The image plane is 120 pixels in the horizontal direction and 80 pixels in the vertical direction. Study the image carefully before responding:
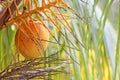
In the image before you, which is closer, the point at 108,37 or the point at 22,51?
the point at 22,51

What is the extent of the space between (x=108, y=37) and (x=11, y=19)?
1.44ft

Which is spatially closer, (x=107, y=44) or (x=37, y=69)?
(x=37, y=69)

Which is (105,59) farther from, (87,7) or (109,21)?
(109,21)

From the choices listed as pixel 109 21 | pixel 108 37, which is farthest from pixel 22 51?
pixel 109 21

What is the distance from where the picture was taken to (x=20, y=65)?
506 millimetres

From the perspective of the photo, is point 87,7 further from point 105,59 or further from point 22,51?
point 22,51

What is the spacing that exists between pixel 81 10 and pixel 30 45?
0.76 feet

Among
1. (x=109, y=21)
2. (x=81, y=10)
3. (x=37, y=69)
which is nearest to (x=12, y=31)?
(x=81, y=10)

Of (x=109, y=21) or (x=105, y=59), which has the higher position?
(x=109, y=21)

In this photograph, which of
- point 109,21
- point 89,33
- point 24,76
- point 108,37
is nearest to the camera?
point 24,76

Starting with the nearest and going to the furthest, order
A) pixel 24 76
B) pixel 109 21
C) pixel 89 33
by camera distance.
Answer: pixel 24 76 → pixel 89 33 → pixel 109 21

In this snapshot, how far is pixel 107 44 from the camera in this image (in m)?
0.81

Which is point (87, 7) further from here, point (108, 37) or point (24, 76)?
point (24, 76)

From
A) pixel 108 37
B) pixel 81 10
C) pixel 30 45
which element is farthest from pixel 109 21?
pixel 30 45
